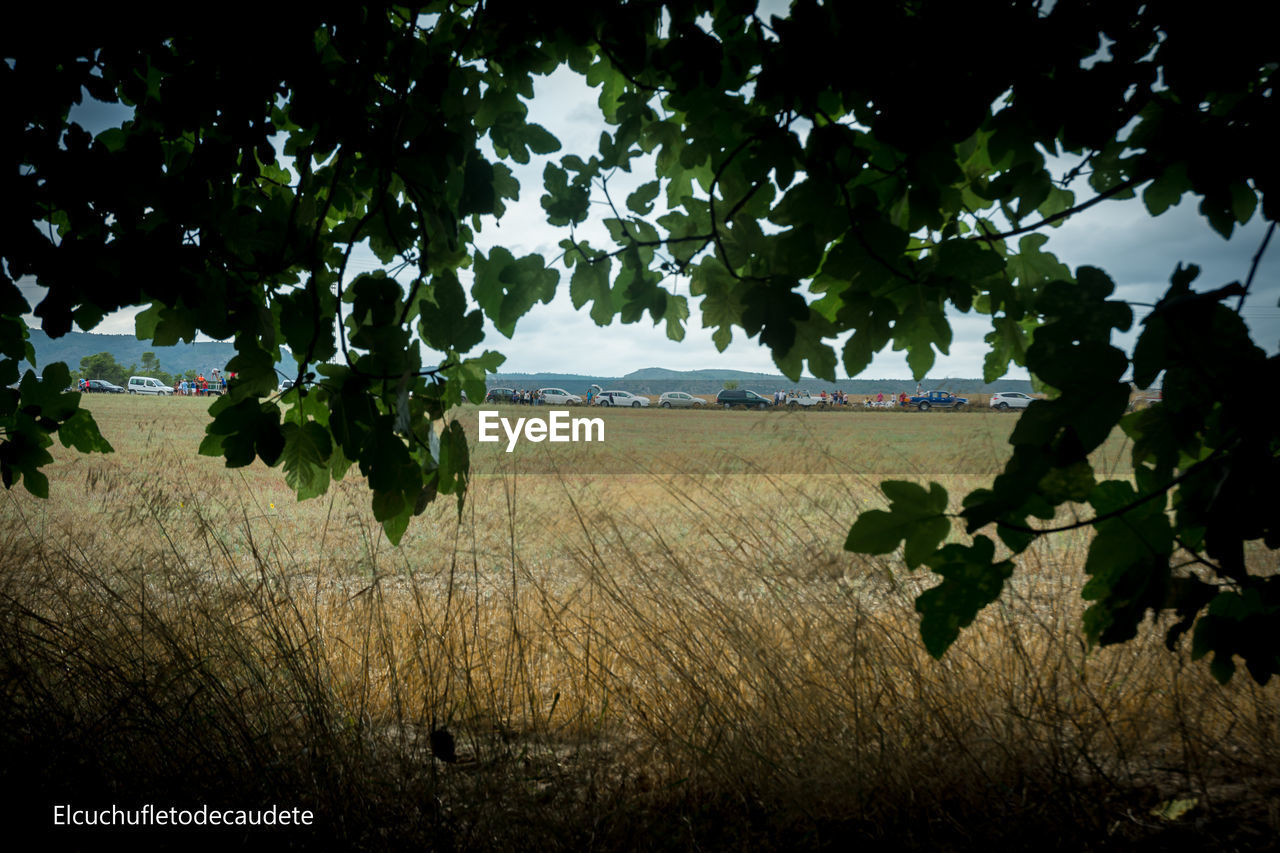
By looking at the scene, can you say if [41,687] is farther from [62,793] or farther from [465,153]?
[465,153]

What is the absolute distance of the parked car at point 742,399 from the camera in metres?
46.1

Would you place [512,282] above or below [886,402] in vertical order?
below

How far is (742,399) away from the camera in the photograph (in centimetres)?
4897

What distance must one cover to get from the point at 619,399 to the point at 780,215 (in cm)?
5719

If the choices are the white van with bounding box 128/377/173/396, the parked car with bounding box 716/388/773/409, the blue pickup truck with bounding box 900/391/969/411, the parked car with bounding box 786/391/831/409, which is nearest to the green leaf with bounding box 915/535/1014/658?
the parked car with bounding box 786/391/831/409

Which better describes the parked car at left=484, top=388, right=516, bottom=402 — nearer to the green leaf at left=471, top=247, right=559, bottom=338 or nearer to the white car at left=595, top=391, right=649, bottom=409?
the green leaf at left=471, top=247, right=559, bottom=338

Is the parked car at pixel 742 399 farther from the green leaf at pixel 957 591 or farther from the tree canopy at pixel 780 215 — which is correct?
the green leaf at pixel 957 591

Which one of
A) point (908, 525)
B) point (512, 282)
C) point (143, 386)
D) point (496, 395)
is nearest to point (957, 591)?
point (908, 525)

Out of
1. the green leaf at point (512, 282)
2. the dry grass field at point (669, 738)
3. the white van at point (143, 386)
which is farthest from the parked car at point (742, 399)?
the white van at point (143, 386)

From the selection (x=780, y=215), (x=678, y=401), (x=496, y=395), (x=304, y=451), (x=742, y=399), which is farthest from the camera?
(x=678, y=401)

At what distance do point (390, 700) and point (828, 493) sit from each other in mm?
4511

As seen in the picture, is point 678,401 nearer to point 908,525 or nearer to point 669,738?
point 669,738

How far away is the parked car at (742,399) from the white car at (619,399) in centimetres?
738

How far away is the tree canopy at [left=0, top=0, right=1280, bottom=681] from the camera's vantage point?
952 millimetres
